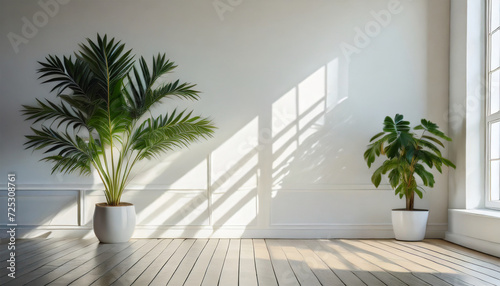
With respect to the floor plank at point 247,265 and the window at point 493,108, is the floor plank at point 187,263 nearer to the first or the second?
the floor plank at point 247,265

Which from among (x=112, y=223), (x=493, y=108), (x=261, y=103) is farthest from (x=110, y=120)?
(x=493, y=108)

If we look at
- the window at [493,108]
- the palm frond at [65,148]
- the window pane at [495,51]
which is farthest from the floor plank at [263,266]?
the window pane at [495,51]

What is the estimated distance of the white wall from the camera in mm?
Answer: 5469

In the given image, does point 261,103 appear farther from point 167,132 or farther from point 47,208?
point 47,208

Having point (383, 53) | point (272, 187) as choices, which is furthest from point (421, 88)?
point (272, 187)

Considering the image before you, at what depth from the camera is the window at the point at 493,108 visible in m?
4.91

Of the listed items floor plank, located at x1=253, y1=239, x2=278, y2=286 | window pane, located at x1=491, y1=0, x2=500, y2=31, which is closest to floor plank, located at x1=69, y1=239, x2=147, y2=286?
floor plank, located at x1=253, y1=239, x2=278, y2=286

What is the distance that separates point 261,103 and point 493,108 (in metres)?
2.34

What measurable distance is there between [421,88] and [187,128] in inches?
102

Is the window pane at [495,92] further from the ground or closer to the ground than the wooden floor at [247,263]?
further from the ground

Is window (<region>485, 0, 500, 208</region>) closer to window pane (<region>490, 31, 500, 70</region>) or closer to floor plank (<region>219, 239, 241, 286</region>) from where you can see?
window pane (<region>490, 31, 500, 70</region>)

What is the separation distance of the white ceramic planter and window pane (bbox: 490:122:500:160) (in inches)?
144

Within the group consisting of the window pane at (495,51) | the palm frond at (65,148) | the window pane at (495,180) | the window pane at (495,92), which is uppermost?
the window pane at (495,51)

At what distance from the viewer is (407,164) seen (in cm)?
505
